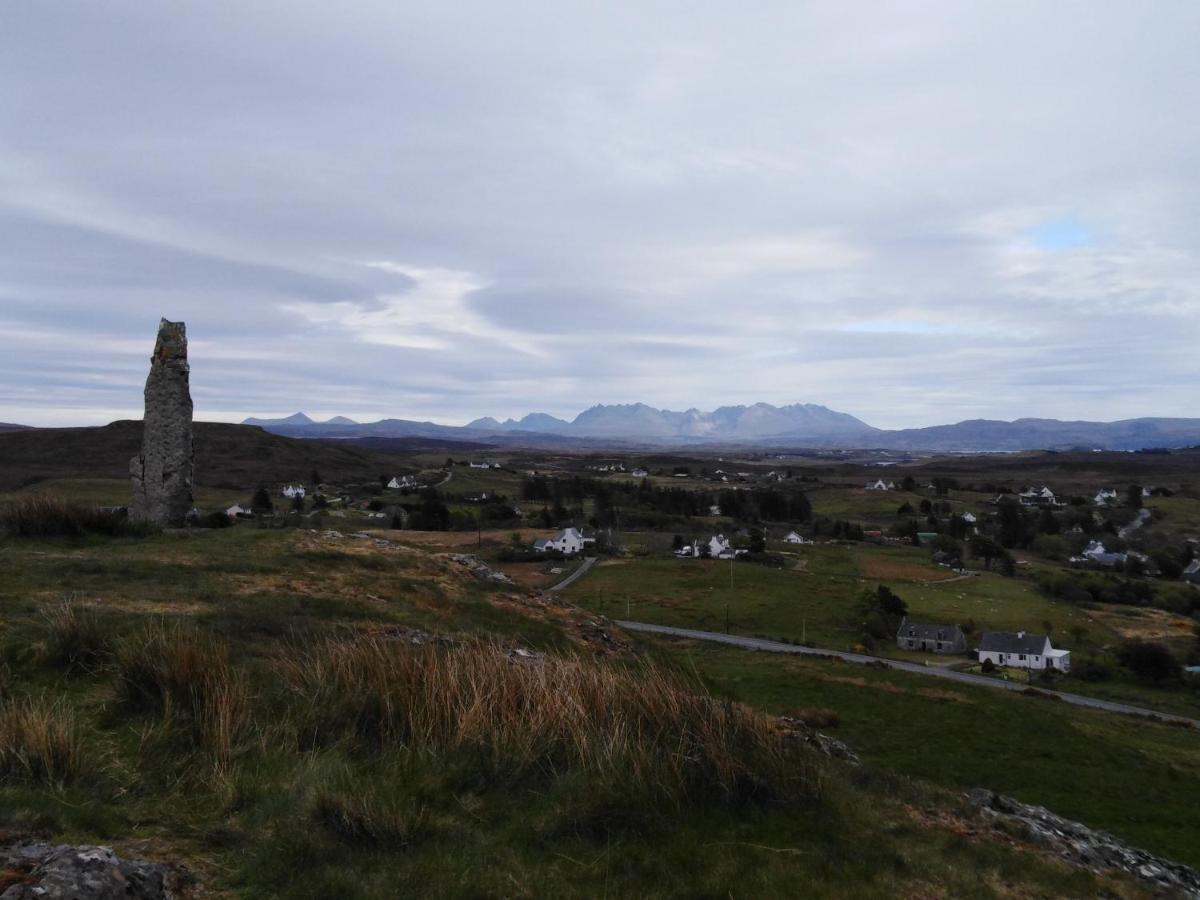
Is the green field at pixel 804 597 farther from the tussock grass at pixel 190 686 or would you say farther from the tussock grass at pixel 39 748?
the tussock grass at pixel 39 748

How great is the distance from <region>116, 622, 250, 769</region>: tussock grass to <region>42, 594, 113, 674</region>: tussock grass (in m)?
0.54

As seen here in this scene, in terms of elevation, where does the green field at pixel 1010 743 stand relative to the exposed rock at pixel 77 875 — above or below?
below

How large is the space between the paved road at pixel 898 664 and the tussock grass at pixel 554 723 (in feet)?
107

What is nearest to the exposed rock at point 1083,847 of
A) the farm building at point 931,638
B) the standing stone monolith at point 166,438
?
the standing stone monolith at point 166,438

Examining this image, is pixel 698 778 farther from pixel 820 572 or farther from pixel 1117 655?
pixel 820 572

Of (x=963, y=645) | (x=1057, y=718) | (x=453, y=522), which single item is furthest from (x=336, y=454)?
(x=1057, y=718)

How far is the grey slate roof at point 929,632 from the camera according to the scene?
5619 cm

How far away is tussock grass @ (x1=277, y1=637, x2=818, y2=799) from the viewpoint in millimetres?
6344

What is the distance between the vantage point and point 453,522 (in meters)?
92.6

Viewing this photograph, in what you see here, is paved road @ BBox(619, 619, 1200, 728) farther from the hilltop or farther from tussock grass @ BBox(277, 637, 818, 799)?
the hilltop

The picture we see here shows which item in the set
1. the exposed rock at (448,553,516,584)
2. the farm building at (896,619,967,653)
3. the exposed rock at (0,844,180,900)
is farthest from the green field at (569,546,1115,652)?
the exposed rock at (0,844,180,900)

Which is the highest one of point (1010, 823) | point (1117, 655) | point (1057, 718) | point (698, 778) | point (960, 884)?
point (698, 778)

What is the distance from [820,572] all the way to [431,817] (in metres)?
79.1

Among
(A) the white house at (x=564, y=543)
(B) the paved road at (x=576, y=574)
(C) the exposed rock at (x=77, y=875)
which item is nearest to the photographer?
(C) the exposed rock at (x=77, y=875)
